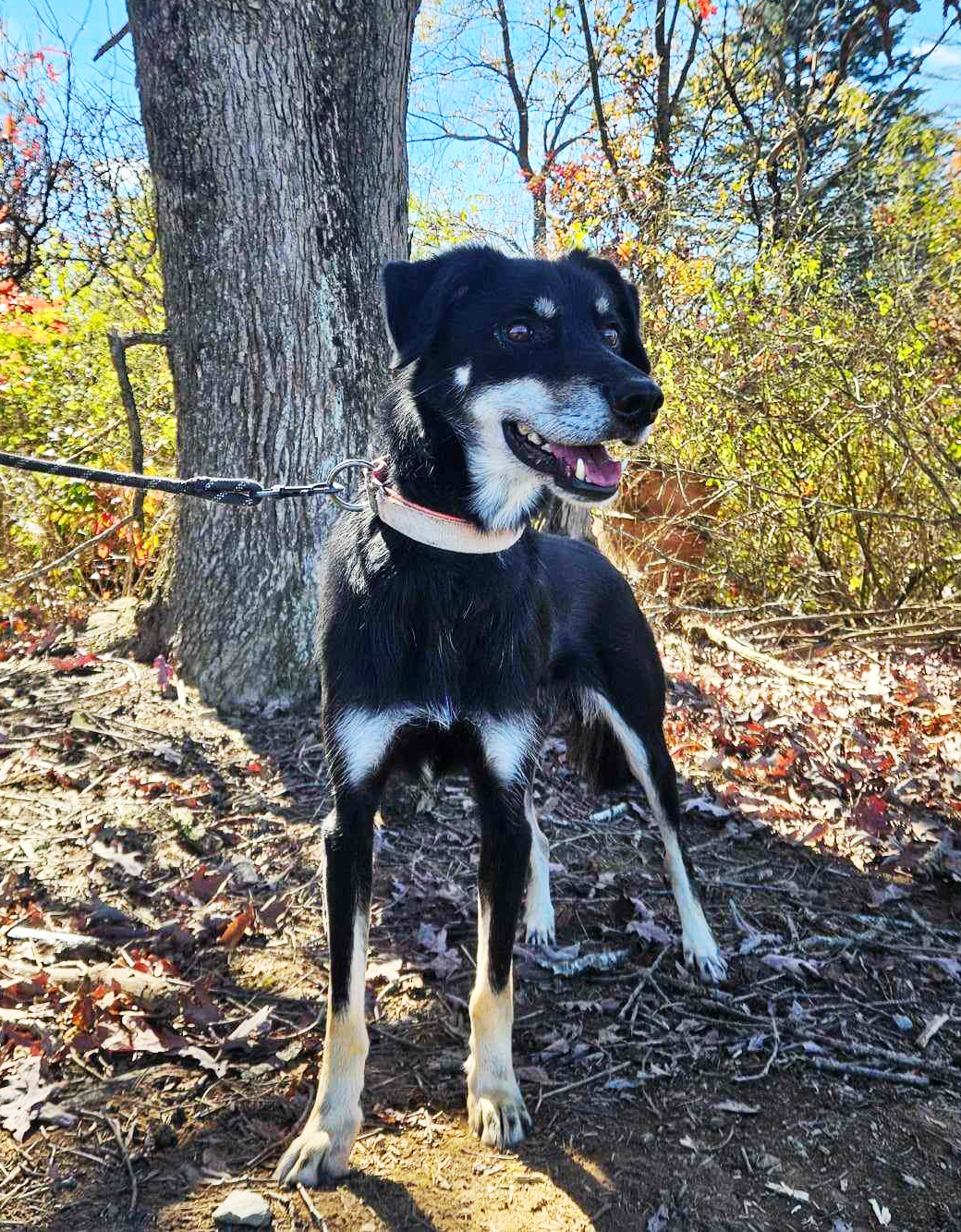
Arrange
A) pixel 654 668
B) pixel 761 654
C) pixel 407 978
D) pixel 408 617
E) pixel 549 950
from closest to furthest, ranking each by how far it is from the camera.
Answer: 1. pixel 408 617
2. pixel 407 978
3. pixel 549 950
4. pixel 654 668
5. pixel 761 654

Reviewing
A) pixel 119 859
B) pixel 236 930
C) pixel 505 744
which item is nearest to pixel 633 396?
pixel 505 744

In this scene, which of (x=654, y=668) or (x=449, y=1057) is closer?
(x=449, y=1057)

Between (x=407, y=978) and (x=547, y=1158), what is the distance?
806 millimetres

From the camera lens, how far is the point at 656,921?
3.23 metres

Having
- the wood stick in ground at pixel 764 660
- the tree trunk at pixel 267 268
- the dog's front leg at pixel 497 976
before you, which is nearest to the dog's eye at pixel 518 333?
the dog's front leg at pixel 497 976

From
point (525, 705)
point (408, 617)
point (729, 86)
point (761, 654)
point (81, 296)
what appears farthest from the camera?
point (729, 86)

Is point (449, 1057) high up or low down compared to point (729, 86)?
down

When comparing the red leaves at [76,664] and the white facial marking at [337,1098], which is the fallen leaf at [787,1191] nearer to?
the white facial marking at [337,1098]

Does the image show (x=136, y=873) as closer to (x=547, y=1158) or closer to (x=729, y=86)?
(x=547, y=1158)

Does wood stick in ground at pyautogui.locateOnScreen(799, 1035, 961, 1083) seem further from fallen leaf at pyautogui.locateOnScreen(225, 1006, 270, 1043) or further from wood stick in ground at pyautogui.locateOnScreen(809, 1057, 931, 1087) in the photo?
fallen leaf at pyautogui.locateOnScreen(225, 1006, 270, 1043)

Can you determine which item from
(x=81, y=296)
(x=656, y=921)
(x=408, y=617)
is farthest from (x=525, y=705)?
(x=81, y=296)

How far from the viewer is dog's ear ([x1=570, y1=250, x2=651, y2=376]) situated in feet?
9.80

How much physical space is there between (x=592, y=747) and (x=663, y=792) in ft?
1.18

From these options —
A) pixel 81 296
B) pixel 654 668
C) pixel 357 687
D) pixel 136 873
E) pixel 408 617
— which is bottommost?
pixel 136 873
